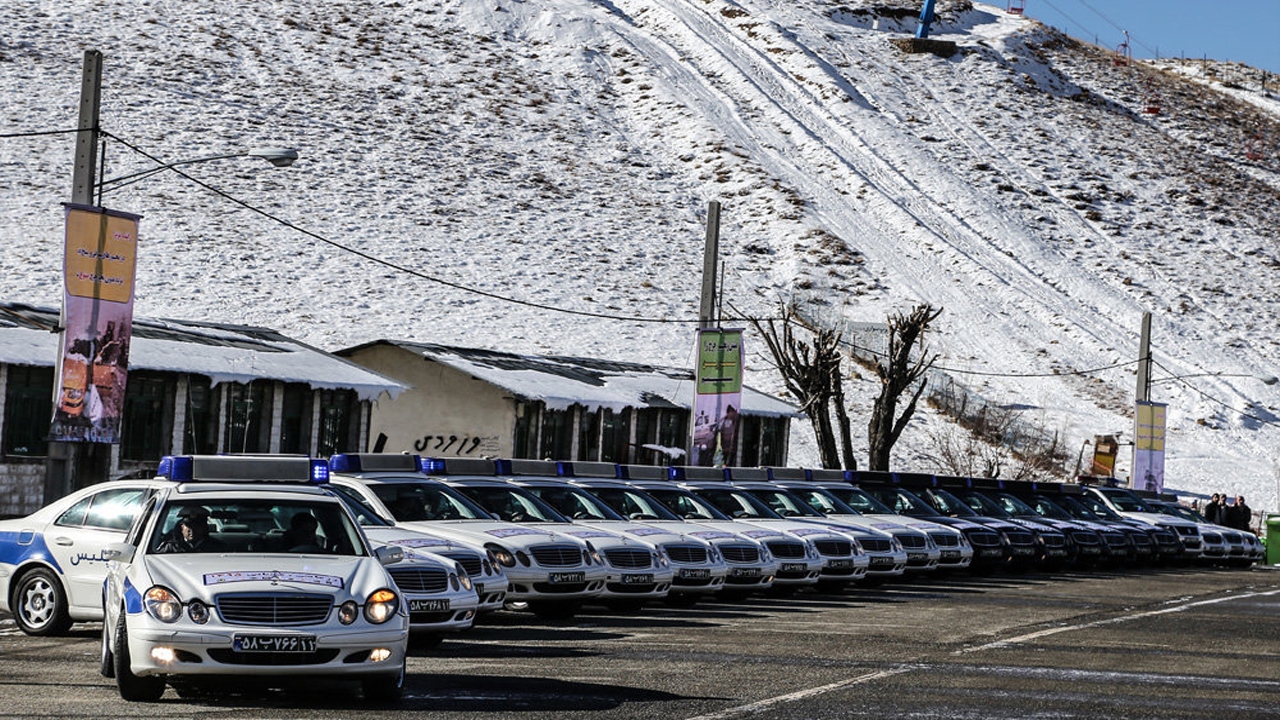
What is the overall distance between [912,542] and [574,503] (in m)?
7.23

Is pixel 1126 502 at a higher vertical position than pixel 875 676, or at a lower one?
higher

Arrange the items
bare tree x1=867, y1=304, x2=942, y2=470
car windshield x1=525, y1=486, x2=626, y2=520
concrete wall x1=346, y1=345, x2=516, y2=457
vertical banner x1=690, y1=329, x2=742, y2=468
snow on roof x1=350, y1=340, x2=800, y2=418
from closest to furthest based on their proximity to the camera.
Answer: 1. car windshield x1=525, y1=486, x2=626, y2=520
2. vertical banner x1=690, y1=329, x2=742, y2=468
3. snow on roof x1=350, y1=340, x2=800, y2=418
4. concrete wall x1=346, y1=345, x2=516, y2=457
5. bare tree x1=867, y1=304, x2=942, y2=470

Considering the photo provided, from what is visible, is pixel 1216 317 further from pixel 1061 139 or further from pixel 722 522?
pixel 722 522

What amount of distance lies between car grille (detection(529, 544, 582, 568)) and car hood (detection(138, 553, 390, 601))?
255 inches

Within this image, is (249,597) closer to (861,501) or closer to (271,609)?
(271,609)

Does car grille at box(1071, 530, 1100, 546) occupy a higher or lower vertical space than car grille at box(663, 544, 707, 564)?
higher

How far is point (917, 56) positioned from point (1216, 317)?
126 feet

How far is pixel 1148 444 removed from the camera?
4859 centimetres

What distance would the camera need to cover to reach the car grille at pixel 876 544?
25.4 meters

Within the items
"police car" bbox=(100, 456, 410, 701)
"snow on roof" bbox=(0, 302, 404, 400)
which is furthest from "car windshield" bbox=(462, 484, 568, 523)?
"snow on roof" bbox=(0, 302, 404, 400)

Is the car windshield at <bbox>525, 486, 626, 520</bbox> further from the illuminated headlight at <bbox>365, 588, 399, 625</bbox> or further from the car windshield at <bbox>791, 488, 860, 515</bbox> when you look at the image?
the illuminated headlight at <bbox>365, 588, 399, 625</bbox>

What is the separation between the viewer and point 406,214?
78.7 metres

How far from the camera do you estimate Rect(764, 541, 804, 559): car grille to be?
22875mm

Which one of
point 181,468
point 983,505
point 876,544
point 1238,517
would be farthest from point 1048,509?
point 181,468
